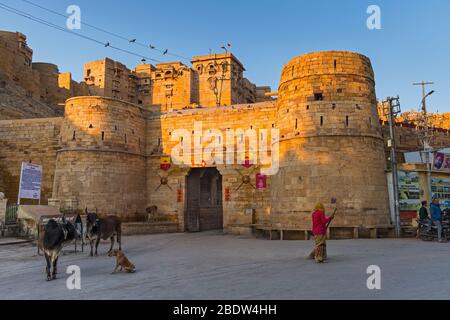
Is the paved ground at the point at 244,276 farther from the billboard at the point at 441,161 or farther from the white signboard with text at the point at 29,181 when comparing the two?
the billboard at the point at 441,161

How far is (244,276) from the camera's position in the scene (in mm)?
7570

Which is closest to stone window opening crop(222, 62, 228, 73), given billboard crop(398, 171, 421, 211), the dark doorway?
the dark doorway

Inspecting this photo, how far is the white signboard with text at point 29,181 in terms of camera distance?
52.3 ft

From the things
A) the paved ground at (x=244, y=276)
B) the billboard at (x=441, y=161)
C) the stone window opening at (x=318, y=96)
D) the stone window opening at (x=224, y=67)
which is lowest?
the paved ground at (x=244, y=276)

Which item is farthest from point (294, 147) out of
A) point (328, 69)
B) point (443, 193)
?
point (443, 193)

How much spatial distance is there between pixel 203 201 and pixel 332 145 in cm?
1334

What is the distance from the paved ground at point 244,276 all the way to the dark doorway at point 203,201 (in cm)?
1178

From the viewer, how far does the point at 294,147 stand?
17359 millimetres

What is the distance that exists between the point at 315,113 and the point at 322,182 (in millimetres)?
3187

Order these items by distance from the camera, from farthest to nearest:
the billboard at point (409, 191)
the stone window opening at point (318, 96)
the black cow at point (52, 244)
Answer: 1. the stone window opening at point (318, 96)
2. the billboard at point (409, 191)
3. the black cow at point (52, 244)

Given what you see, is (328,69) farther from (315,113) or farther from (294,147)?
(294,147)

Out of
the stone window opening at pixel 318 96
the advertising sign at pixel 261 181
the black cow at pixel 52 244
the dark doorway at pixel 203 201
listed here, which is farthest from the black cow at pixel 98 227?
the dark doorway at pixel 203 201

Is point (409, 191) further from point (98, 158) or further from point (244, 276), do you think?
point (98, 158)
